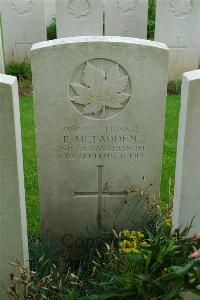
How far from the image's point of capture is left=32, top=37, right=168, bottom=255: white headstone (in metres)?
2.90

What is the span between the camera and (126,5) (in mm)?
7840

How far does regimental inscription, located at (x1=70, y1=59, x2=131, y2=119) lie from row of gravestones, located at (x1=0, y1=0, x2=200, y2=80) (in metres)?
4.74

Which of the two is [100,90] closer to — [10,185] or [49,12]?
[10,185]

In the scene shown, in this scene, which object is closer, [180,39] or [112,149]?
[112,149]

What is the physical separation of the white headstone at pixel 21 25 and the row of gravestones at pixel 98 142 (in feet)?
17.5

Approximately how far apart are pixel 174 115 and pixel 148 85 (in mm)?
3187

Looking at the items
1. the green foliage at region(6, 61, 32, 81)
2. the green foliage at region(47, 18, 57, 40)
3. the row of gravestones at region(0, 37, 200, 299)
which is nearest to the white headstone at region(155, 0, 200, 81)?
the green foliage at region(6, 61, 32, 81)

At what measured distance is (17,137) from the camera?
223cm

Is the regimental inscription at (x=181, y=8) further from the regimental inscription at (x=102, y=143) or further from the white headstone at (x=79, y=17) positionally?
the regimental inscription at (x=102, y=143)

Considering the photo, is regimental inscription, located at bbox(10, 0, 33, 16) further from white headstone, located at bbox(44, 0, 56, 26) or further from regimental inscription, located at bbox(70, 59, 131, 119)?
regimental inscription, located at bbox(70, 59, 131, 119)

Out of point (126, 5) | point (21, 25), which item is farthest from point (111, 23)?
point (21, 25)

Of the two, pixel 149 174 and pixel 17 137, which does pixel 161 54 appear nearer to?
pixel 149 174

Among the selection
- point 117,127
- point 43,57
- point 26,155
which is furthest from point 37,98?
point 26,155

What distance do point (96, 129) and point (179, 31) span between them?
5011 millimetres
